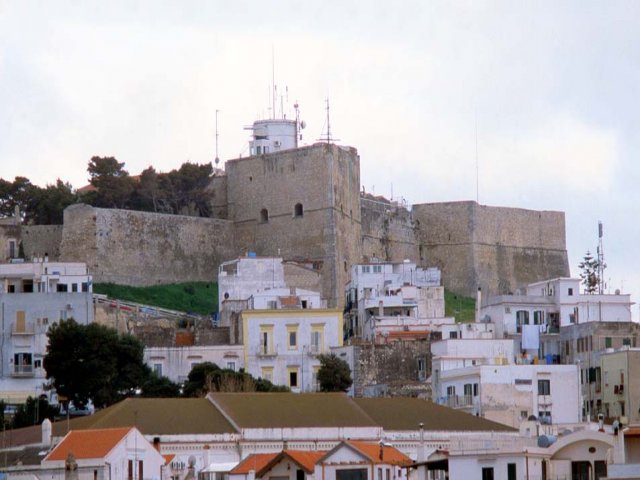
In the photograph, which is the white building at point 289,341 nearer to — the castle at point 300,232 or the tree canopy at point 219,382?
the tree canopy at point 219,382

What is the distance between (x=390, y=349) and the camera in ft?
268

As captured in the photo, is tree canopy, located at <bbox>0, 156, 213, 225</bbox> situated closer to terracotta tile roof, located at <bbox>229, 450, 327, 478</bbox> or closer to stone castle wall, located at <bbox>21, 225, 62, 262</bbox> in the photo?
stone castle wall, located at <bbox>21, 225, 62, 262</bbox>

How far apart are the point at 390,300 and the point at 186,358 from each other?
477 inches

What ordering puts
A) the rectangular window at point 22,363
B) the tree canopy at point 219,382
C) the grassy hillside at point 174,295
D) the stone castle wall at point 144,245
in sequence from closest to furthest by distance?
1. the tree canopy at point 219,382
2. the rectangular window at point 22,363
3. the grassy hillside at point 174,295
4. the stone castle wall at point 144,245

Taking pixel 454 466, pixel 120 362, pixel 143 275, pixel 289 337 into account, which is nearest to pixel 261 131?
pixel 143 275

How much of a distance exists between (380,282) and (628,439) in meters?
46.4

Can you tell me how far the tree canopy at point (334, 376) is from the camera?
77.8 metres

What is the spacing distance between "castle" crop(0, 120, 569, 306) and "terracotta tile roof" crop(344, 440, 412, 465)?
1558 inches

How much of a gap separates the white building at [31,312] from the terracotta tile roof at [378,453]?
2415 centimetres

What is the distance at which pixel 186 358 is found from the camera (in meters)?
82.4

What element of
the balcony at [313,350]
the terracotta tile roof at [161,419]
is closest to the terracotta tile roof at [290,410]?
the terracotta tile roof at [161,419]

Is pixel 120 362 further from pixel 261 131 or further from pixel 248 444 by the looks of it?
pixel 261 131

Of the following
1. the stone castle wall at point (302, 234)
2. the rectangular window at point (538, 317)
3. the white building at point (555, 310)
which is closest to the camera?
the white building at point (555, 310)

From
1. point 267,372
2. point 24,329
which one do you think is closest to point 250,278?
point 267,372
